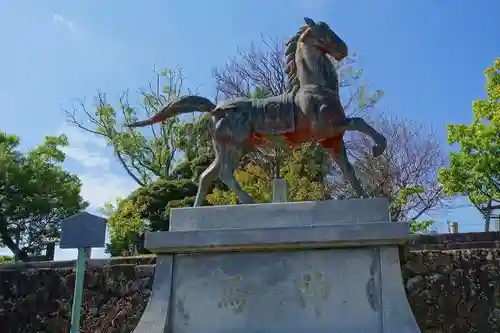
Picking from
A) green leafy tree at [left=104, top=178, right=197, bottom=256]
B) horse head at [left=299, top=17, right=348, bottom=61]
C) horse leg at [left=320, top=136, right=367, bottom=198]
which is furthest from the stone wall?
green leafy tree at [left=104, top=178, right=197, bottom=256]

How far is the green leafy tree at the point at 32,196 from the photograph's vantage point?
21125 mm

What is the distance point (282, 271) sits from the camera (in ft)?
18.3

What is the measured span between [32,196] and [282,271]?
59.9 feet

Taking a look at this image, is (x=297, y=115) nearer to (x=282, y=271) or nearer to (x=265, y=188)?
(x=282, y=271)

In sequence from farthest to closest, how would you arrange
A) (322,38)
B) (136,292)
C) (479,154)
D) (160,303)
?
(479,154) < (136,292) < (322,38) < (160,303)

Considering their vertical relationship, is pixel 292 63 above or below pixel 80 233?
above

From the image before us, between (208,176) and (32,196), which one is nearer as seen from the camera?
(208,176)

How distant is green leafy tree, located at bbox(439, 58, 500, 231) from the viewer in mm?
14531

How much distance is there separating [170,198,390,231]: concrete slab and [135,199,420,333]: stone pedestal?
1 centimetres

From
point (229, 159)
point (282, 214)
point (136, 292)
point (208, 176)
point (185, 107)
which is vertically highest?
point (185, 107)

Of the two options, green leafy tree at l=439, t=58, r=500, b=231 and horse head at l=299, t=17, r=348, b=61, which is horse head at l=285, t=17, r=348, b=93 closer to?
horse head at l=299, t=17, r=348, b=61

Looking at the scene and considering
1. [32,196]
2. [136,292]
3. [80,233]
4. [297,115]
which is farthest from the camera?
[32,196]

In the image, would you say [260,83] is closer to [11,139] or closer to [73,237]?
[11,139]

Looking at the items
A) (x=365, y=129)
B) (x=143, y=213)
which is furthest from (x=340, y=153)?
(x=143, y=213)
